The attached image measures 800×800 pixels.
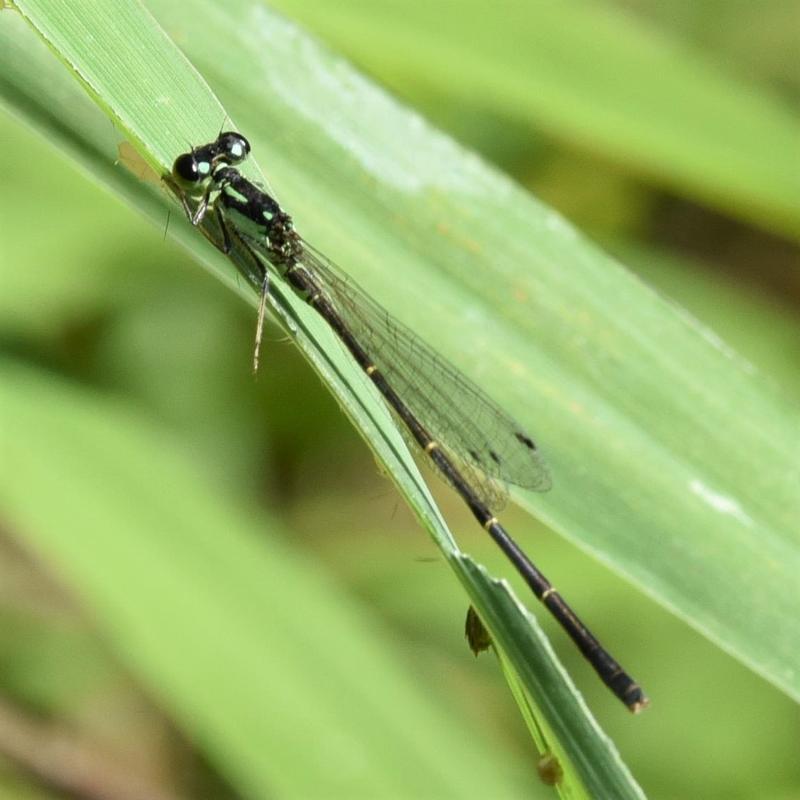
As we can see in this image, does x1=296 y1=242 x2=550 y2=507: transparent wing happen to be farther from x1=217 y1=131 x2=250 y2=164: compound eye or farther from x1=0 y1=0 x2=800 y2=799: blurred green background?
x1=0 y1=0 x2=800 y2=799: blurred green background

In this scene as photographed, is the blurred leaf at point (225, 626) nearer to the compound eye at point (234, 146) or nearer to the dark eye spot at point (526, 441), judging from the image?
the dark eye spot at point (526, 441)

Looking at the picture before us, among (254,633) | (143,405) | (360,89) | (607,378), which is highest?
(143,405)

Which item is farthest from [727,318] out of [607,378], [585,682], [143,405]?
[143,405]

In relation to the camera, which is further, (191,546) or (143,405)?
(143,405)

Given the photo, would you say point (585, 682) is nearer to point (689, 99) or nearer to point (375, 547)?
point (375, 547)

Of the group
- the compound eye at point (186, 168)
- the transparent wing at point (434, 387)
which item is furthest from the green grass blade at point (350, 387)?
the transparent wing at point (434, 387)

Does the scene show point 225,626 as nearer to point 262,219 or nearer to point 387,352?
point 387,352

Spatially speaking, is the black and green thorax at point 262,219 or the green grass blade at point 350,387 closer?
the green grass blade at point 350,387
